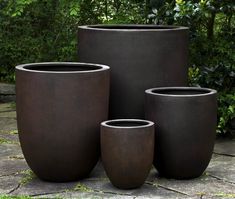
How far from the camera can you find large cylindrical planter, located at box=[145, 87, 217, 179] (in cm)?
450

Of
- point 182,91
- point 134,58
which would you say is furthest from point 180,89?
point 134,58

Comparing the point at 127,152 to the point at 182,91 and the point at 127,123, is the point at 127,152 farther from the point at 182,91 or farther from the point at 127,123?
the point at 182,91

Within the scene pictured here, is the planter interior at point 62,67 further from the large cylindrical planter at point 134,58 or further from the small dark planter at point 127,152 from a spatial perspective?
the small dark planter at point 127,152

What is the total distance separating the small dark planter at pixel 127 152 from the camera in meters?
4.23

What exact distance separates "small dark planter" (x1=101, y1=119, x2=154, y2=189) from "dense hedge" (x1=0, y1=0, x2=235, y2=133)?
1.80 m

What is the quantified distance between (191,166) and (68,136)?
958 millimetres

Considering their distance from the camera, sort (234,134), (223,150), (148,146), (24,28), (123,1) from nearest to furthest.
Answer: (148,146) < (223,150) < (234,134) < (123,1) < (24,28)

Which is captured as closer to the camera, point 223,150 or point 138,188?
point 138,188

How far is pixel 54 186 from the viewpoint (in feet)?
14.8

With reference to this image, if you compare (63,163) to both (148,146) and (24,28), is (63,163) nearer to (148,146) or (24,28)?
(148,146)

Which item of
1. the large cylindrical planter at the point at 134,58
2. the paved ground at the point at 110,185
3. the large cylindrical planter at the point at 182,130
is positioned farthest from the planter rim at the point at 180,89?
the paved ground at the point at 110,185

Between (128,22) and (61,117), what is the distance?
2969mm

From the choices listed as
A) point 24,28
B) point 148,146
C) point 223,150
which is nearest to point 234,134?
point 223,150

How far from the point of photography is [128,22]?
279 inches
